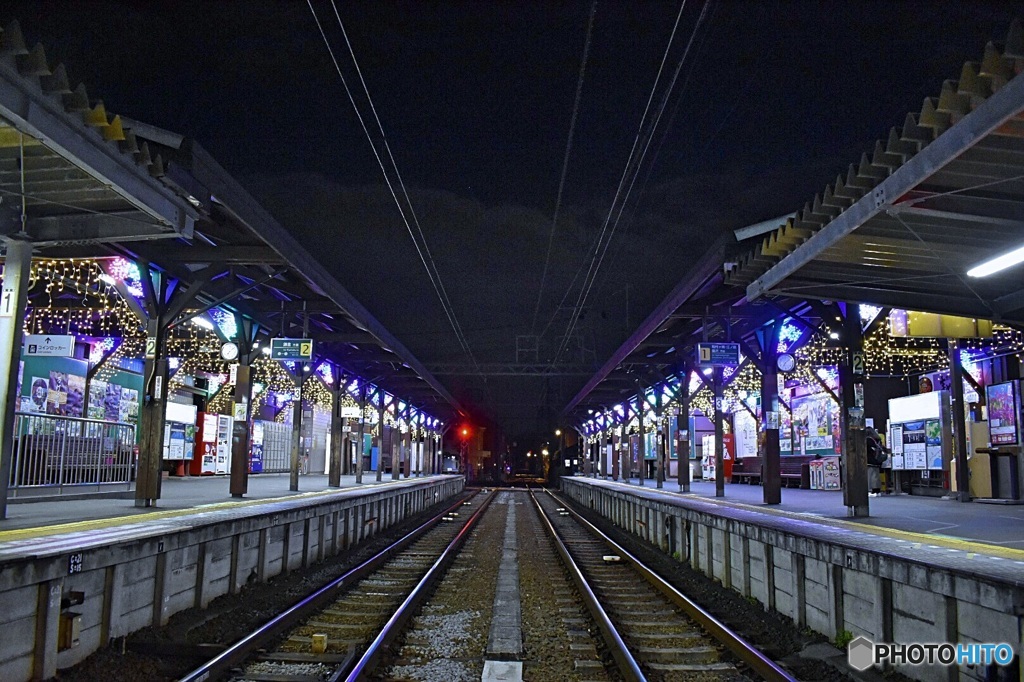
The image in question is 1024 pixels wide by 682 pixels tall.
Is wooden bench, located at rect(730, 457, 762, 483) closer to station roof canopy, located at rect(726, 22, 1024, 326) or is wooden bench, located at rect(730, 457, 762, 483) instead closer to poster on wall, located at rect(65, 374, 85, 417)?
station roof canopy, located at rect(726, 22, 1024, 326)

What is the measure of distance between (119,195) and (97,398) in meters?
19.1

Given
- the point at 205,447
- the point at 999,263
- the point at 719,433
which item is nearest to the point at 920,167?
the point at 999,263

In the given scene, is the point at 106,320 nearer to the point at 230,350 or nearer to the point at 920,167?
the point at 230,350

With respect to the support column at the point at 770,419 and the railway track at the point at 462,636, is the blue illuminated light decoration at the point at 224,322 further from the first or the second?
the support column at the point at 770,419

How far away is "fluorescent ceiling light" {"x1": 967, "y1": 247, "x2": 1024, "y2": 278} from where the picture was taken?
21.2 feet

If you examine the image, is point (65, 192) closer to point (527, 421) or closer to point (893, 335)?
point (893, 335)

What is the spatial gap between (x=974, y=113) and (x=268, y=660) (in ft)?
22.0

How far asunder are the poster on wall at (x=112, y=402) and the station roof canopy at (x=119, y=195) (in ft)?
38.8

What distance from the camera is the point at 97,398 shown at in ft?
78.3

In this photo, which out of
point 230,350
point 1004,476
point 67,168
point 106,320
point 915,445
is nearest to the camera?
point 67,168

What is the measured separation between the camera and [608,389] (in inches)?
1347

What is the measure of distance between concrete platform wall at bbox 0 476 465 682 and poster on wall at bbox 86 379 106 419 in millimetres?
15166

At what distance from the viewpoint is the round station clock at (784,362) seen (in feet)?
53.0

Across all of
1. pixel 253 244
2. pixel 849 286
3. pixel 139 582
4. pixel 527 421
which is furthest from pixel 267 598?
pixel 527 421
